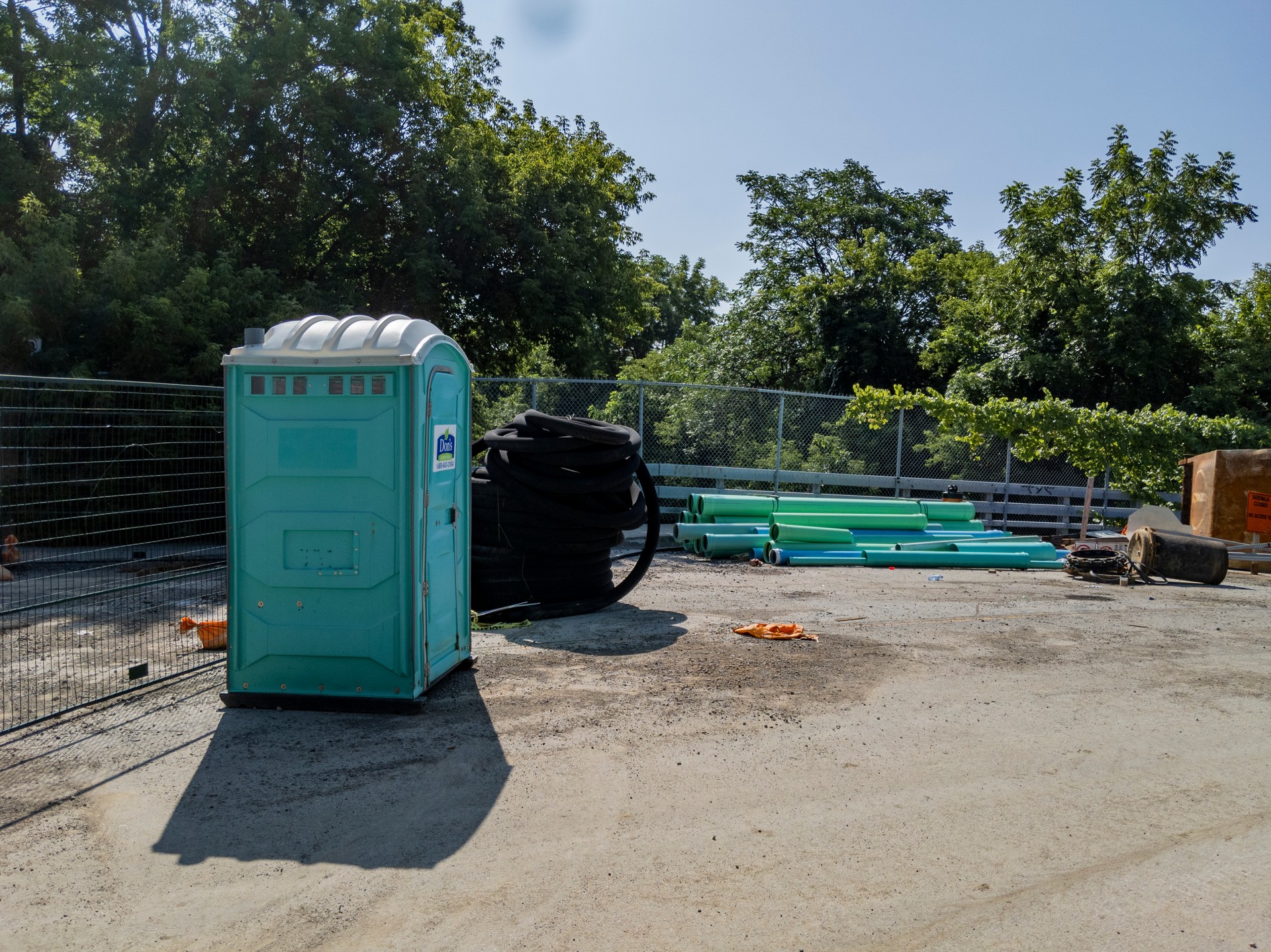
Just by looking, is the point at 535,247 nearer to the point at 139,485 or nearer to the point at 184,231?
the point at 184,231

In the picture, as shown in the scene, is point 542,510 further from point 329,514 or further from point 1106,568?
point 1106,568

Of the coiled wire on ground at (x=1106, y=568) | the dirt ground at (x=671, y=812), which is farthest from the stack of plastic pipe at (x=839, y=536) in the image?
the dirt ground at (x=671, y=812)

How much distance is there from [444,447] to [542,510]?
2.29m

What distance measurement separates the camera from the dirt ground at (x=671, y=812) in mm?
3428

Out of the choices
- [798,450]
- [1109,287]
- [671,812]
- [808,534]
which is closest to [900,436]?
[798,450]

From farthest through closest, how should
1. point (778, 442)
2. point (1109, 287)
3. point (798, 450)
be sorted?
1. point (1109, 287)
2. point (798, 450)
3. point (778, 442)

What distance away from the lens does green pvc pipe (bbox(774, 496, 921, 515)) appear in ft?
44.7

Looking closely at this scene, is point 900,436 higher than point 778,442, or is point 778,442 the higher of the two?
point 900,436

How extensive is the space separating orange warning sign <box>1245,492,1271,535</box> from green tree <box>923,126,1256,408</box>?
823 cm

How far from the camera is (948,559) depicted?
509 inches

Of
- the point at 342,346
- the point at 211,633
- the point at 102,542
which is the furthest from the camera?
the point at 102,542

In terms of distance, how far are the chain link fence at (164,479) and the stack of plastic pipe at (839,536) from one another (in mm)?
1623

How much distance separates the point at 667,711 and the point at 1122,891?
2712mm

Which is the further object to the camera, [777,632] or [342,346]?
[777,632]
